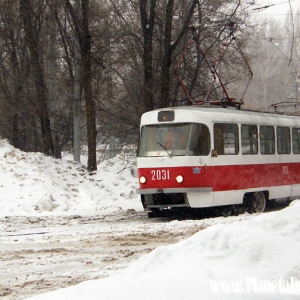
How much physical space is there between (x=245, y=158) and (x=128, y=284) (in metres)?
9.81

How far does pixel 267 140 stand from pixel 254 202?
181 centimetres

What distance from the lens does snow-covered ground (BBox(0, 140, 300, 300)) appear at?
5.53 meters

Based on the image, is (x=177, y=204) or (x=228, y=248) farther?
(x=177, y=204)

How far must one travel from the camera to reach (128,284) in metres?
5.77

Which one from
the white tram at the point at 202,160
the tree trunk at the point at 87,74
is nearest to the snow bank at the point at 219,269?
the white tram at the point at 202,160

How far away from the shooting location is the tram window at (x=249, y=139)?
15258mm

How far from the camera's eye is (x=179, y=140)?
14.0 metres

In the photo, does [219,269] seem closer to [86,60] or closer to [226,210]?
[226,210]

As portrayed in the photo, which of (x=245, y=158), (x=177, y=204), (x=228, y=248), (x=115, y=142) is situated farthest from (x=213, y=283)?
(x=115, y=142)

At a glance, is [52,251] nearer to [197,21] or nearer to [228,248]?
[228,248]

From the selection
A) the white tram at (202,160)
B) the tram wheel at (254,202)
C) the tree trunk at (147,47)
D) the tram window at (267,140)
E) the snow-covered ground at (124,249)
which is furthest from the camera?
the tree trunk at (147,47)

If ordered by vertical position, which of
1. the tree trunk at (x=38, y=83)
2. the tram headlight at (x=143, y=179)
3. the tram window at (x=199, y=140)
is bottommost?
the tram headlight at (x=143, y=179)

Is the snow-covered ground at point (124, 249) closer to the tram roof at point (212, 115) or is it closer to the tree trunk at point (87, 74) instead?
the tram roof at point (212, 115)

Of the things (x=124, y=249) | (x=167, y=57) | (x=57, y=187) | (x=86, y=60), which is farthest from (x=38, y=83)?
(x=124, y=249)
